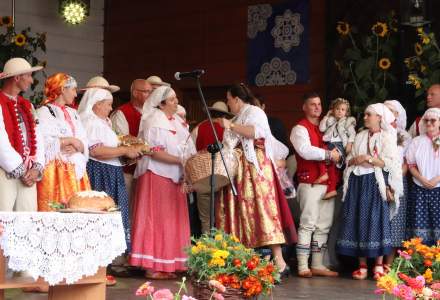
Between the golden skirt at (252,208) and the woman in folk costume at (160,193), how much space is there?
0.35 metres

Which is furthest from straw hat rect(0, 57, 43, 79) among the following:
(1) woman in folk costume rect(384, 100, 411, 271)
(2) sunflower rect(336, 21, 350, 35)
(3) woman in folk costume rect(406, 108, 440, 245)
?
(2) sunflower rect(336, 21, 350, 35)

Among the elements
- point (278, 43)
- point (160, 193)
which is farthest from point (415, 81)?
point (160, 193)

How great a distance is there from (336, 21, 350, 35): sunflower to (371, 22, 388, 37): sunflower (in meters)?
0.32

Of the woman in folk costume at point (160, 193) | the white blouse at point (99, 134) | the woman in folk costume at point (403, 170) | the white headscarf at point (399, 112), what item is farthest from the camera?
the white headscarf at point (399, 112)

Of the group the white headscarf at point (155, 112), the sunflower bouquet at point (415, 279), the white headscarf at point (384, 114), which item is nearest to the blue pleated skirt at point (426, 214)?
the white headscarf at point (384, 114)

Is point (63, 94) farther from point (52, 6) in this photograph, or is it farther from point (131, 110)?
point (52, 6)

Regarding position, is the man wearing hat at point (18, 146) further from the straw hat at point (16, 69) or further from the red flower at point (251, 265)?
the red flower at point (251, 265)

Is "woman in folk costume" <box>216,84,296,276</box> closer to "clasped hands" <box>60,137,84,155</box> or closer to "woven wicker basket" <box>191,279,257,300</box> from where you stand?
"clasped hands" <box>60,137,84,155</box>

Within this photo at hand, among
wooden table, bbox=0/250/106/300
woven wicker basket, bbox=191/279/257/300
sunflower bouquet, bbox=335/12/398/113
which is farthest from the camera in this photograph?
sunflower bouquet, bbox=335/12/398/113

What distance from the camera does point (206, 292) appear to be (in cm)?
475

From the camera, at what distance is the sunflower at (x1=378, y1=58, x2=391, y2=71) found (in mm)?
7961

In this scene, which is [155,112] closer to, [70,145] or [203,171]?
[203,171]

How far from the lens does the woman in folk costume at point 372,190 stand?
6.89 meters

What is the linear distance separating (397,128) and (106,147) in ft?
8.05
